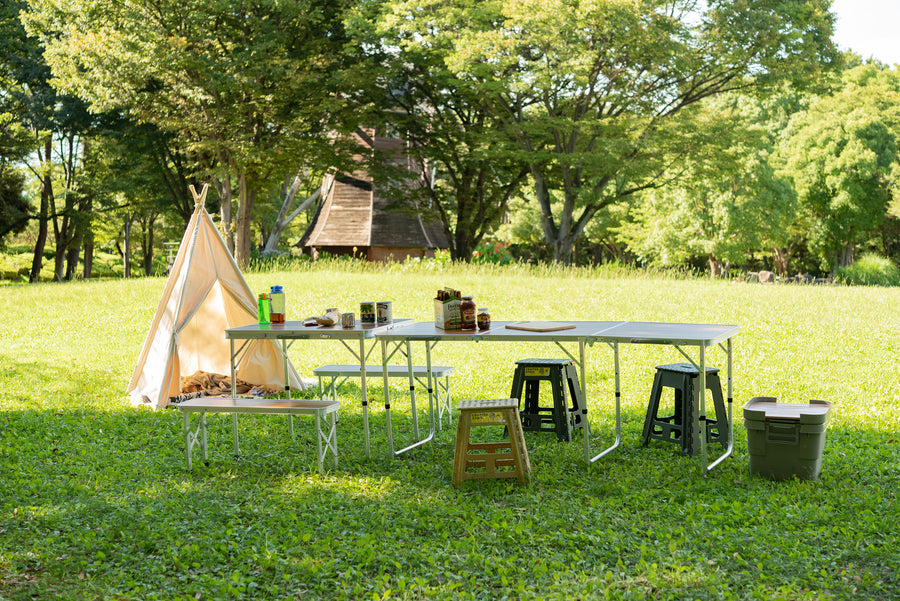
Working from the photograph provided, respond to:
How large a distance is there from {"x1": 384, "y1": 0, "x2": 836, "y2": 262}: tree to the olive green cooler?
15342mm

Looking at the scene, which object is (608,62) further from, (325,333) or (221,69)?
(325,333)

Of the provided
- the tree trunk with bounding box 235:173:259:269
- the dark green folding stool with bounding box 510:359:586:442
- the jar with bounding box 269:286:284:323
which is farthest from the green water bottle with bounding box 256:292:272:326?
the tree trunk with bounding box 235:173:259:269

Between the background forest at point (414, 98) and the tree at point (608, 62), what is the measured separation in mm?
65

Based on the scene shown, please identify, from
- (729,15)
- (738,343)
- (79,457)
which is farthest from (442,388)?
(729,15)

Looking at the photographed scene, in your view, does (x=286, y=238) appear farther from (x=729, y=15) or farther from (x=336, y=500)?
(x=336, y=500)

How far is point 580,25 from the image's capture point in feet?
63.3

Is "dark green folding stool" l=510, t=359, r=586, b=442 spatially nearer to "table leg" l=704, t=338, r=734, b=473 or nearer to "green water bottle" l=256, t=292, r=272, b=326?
"table leg" l=704, t=338, r=734, b=473

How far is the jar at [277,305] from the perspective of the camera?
655 cm

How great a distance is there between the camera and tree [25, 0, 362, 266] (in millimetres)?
19844

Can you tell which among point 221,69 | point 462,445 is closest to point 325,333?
point 462,445

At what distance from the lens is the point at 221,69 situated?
20.1 meters

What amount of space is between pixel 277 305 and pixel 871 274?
2618cm

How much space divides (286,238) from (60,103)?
22002 mm

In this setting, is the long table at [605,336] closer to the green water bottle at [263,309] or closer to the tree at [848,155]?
the green water bottle at [263,309]
